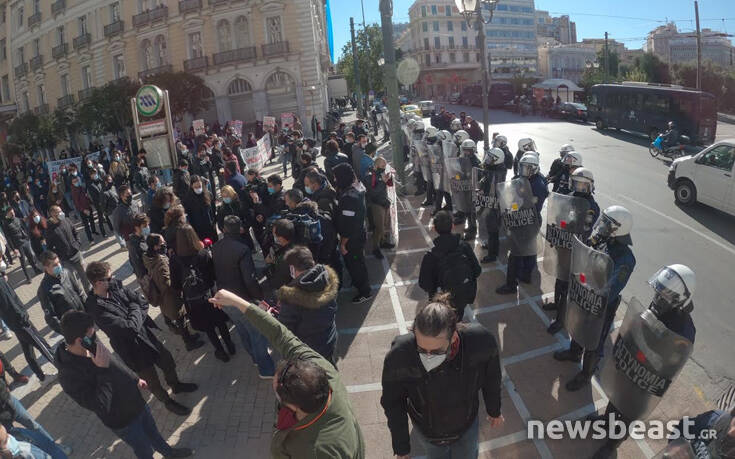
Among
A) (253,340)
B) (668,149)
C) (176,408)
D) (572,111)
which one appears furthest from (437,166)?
(572,111)

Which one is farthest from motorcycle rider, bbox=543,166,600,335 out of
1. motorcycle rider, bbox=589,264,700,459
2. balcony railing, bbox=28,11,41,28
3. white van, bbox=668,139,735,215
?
balcony railing, bbox=28,11,41,28

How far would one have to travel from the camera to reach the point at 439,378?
248 cm

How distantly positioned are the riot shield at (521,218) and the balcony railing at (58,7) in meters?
42.6

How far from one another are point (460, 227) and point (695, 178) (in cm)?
532

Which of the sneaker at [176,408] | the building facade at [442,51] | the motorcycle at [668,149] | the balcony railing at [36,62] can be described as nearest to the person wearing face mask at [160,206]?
the sneaker at [176,408]

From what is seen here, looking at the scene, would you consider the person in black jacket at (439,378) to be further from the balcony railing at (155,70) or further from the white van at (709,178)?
the balcony railing at (155,70)

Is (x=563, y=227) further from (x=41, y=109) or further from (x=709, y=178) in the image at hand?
(x=41, y=109)

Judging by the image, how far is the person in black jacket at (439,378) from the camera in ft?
7.81

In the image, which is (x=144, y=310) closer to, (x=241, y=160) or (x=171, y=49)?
(x=241, y=160)

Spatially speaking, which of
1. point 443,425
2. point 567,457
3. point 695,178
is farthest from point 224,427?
point 695,178

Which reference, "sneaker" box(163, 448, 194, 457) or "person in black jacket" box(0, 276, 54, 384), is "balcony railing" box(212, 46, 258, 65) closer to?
"person in black jacket" box(0, 276, 54, 384)

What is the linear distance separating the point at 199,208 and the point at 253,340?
357 cm

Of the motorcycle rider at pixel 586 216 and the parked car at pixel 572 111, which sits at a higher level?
the parked car at pixel 572 111
